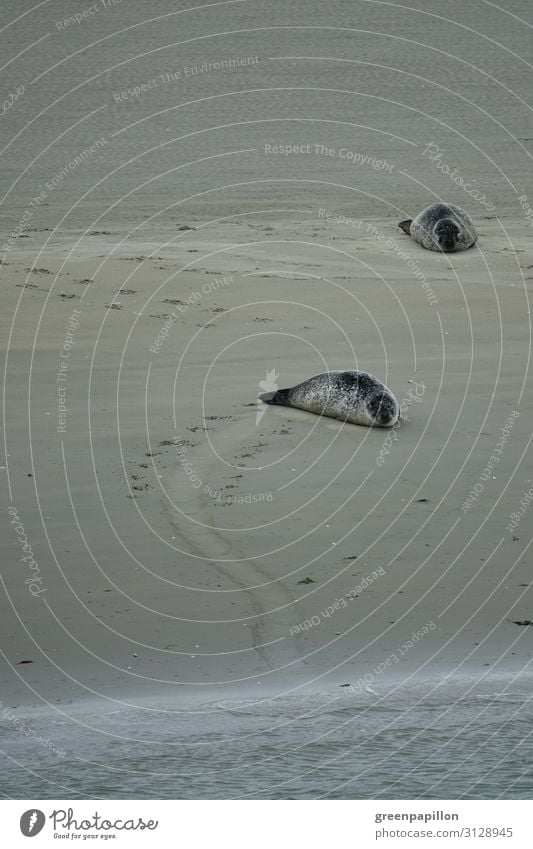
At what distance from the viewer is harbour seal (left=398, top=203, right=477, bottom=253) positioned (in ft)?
72.5

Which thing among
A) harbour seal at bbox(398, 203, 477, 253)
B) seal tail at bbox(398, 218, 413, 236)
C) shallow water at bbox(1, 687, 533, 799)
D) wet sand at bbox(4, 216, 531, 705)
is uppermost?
seal tail at bbox(398, 218, 413, 236)

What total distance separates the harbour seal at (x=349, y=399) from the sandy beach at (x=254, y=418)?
8.3 inches

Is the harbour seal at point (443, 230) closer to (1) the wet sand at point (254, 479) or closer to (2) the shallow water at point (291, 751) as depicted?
(1) the wet sand at point (254, 479)

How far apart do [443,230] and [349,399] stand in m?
8.35

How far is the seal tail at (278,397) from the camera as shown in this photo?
15.0 meters

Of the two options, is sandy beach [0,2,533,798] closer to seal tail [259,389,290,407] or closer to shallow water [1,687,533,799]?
seal tail [259,389,290,407]

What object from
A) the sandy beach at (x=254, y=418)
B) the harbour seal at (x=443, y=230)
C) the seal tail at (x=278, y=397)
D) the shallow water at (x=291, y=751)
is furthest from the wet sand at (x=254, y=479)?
the harbour seal at (x=443, y=230)

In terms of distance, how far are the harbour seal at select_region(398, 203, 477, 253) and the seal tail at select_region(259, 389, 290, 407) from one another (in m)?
7.78

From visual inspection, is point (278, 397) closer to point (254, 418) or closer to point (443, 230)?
point (254, 418)

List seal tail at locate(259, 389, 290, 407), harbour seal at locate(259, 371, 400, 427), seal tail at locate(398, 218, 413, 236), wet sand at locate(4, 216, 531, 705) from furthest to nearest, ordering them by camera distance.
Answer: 1. seal tail at locate(398, 218, 413, 236)
2. seal tail at locate(259, 389, 290, 407)
3. harbour seal at locate(259, 371, 400, 427)
4. wet sand at locate(4, 216, 531, 705)

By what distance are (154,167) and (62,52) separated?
9521 millimetres

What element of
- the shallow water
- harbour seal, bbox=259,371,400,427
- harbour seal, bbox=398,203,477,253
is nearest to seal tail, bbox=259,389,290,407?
harbour seal, bbox=259,371,400,427

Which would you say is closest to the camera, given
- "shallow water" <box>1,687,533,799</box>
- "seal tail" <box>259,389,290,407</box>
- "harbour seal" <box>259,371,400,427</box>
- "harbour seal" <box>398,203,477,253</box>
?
"shallow water" <box>1,687,533,799</box>

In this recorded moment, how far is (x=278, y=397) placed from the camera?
15.1 meters
